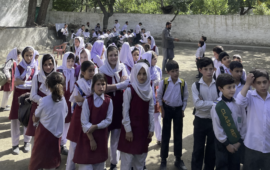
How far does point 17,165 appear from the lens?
3686 mm

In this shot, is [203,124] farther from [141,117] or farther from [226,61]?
[226,61]

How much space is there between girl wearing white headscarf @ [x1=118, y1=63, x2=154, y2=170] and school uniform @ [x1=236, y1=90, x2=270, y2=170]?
3.31 feet

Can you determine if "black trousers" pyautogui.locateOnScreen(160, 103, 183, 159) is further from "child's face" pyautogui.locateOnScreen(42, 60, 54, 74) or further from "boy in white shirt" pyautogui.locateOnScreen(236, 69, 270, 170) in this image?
"child's face" pyautogui.locateOnScreen(42, 60, 54, 74)

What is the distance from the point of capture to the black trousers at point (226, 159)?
2.75 metres

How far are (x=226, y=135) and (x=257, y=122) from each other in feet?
1.10

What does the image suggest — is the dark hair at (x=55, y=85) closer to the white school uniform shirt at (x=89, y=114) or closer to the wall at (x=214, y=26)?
the white school uniform shirt at (x=89, y=114)

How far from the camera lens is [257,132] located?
2.66 m

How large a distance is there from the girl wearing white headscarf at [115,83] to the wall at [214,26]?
15587 millimetres

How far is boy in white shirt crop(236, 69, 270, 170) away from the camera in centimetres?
262

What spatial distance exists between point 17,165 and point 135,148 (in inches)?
73.0

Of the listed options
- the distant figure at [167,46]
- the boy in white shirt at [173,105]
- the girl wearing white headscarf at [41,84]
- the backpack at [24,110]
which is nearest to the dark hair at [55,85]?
the girl wearing white headscarf at [41,84]

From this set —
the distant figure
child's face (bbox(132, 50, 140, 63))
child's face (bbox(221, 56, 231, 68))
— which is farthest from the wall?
child's face (bbox(132, 50, 140, 63))

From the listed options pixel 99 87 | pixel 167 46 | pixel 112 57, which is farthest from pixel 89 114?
pixel 167 46

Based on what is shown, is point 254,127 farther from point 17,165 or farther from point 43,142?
point 17,165
